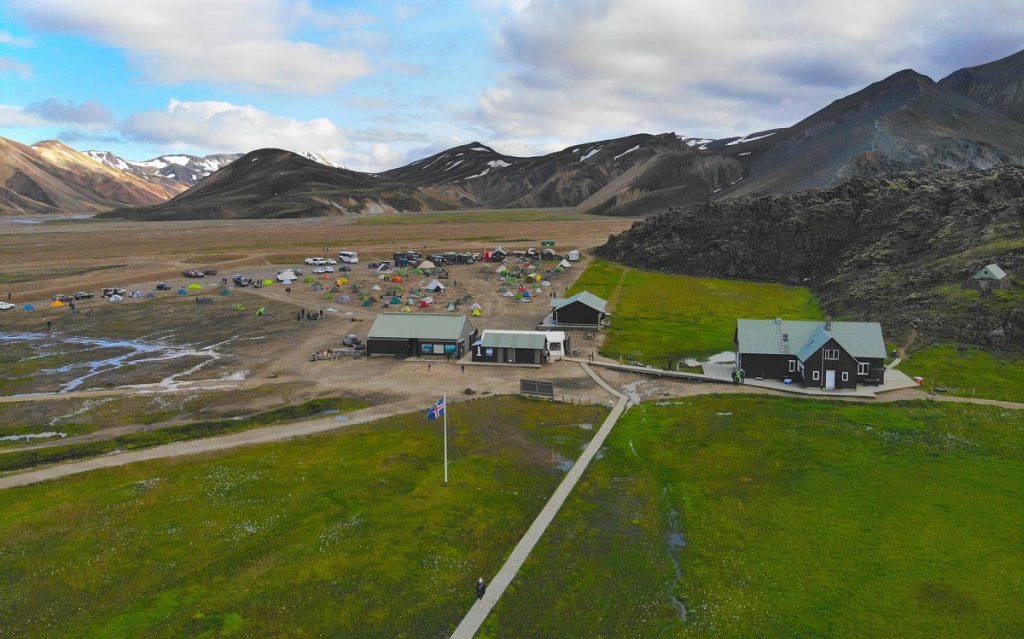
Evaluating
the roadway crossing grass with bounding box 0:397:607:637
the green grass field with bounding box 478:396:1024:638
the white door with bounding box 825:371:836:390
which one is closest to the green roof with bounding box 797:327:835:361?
the white door with bounding box 825:371:836:390

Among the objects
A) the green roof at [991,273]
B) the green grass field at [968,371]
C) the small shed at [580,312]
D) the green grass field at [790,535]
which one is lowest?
the green grass field at [790,535]

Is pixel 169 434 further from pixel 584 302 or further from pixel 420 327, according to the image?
pixel 584 302

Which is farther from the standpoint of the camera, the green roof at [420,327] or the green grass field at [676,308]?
the green grass field at [676,308]

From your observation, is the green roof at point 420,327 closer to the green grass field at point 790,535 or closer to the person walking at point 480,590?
the green grass field at point 790,535

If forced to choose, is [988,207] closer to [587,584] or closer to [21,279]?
[587,584]

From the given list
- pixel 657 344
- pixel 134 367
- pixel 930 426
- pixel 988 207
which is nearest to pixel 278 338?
pixel 134 367

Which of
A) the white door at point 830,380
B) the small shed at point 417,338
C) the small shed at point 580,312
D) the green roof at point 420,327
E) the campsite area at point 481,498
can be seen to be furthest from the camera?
the small shed at point 580,312

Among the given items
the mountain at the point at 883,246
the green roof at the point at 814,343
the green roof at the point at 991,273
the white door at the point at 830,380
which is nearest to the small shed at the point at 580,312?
the green roof at the point at 814,343

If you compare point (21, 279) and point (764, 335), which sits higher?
point (21, 279)
